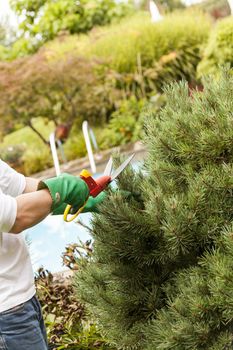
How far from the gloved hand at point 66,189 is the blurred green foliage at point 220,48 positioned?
9680mm

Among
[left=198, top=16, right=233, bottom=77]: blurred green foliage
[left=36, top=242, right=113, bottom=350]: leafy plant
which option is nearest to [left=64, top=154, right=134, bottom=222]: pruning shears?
[left=36, top=242, right=113, bottom=350]: leafy plant

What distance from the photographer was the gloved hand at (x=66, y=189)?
66.7 inches

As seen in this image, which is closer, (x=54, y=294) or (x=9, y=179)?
(x=9, y=179)

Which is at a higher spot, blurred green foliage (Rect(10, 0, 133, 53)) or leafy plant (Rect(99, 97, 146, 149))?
blurred green foliage (Rect(10, 0, 133, 53))

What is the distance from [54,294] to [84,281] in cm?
88

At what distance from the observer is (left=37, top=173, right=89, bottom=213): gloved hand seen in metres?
1.69

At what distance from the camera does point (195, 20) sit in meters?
14.2

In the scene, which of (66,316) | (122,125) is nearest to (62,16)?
(122,125)

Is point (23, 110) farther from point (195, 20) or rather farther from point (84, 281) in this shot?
point (84, 281)

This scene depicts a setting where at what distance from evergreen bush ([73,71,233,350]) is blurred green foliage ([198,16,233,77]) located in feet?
31.1

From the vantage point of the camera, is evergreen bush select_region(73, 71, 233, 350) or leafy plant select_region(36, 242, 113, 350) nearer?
evergreen bush select_region(73, 71, 233, 350)

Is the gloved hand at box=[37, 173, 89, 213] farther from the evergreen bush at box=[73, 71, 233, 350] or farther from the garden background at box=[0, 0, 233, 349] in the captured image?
the garden background at box=[0, 0, 233, 349]

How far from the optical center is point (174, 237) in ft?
5.39

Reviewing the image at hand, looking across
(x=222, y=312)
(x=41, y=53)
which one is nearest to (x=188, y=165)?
(x=222, y=312)
